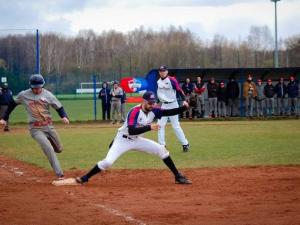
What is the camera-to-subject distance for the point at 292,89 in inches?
1220

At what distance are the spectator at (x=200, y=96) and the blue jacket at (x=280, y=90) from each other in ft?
12.4

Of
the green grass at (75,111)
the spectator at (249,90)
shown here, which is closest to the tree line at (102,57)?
the green grass at (75,111)

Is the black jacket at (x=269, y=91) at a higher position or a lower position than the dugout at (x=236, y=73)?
lower

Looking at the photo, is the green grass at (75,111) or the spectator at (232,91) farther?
the green grass at (75,111)

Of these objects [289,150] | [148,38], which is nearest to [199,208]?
[289,150]

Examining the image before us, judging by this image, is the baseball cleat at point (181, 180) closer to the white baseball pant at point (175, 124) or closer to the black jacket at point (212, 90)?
the white baseball pant at point (175, 124)

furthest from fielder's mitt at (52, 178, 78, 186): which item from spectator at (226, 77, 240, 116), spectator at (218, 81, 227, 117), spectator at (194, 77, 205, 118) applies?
spectator at (226, 77, 240, 116)

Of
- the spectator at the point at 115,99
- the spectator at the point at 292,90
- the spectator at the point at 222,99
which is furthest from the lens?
the spectator at the point at 292,90

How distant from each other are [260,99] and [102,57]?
20640mm

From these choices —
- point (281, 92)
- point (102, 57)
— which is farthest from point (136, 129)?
point (102, 57)

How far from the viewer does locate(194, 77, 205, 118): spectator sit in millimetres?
29516

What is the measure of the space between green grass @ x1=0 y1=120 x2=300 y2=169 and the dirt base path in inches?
53.1

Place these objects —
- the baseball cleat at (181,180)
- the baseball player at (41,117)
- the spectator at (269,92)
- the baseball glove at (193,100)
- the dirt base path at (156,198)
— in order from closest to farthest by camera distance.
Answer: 1. the dirt base path at (156,198)
2. the baseball cleat at (181,180)
3. the baseball player at (41,117)
4. the baseball glove at (193,100)
5. the spectator at (269,92)

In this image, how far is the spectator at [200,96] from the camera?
96.8ft
